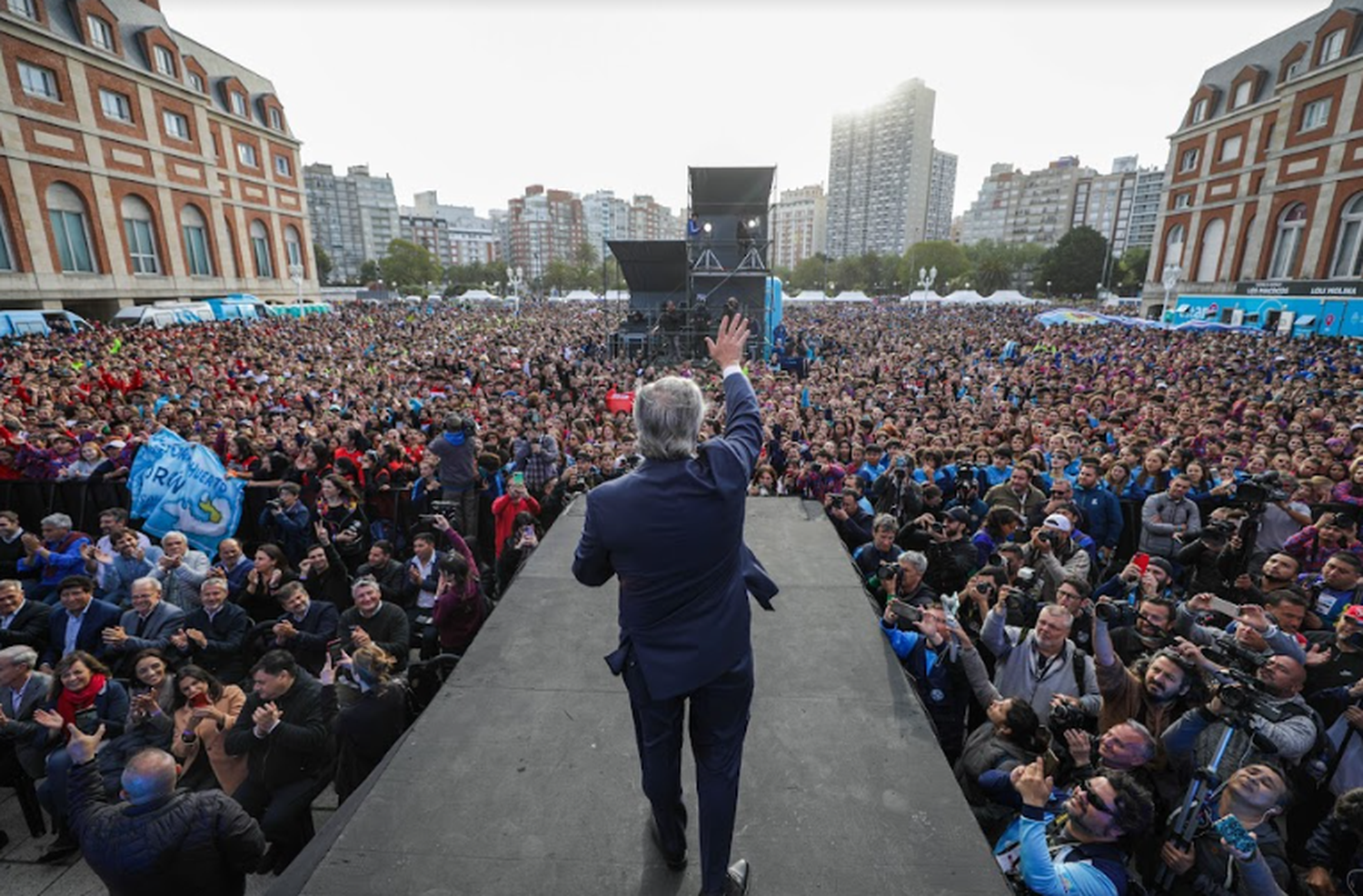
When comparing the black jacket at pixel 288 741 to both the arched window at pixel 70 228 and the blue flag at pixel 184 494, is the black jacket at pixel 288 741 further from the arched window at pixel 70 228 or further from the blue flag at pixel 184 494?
the arched window at pixel 70 228

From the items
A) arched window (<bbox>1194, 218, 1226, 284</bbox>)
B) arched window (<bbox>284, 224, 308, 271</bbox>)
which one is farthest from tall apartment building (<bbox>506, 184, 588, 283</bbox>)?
arched window (<bbox>1194, 218, 1226, 284</bbox>)

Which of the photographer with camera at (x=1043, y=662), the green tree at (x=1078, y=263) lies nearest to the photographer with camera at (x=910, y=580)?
the photographer with camera at (x=1043, y=662)

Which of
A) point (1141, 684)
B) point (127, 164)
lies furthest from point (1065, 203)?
point (1141, 684)

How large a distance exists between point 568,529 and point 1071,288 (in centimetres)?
7530

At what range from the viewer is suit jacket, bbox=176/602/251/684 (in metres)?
4.18

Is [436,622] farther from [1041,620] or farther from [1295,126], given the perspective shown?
[1295,126]

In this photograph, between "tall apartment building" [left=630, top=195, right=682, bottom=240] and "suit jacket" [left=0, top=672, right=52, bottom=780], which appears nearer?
"suit jacket" [left=0, top=672, right=52, bottom=780]

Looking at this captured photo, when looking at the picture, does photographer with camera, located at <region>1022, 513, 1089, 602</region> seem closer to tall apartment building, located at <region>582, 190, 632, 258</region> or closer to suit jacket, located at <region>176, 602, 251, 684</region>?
suit jacket, located at <region>176, 602, 251, 684</region>

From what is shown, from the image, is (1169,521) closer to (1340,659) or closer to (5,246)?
(1340,659)

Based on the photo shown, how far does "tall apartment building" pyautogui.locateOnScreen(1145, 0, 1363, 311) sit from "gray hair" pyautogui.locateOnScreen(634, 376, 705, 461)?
3259 cm

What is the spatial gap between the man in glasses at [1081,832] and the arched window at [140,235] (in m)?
39.8

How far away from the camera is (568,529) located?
526 cm

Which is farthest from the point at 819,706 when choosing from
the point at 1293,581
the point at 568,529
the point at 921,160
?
the point at 921,160

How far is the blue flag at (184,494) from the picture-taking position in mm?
6215
